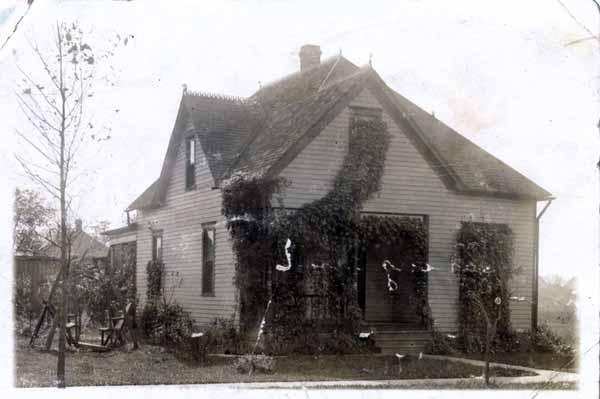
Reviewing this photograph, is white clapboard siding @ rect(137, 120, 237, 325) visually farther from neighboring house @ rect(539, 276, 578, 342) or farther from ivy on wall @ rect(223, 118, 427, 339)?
neighboring house @ rect(539, 276, 578, 342)

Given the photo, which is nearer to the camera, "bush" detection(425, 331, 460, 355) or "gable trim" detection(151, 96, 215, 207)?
"bush" detection(425, 331, 460, 355)

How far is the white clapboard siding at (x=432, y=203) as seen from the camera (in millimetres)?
14875

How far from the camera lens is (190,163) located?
15320 mm

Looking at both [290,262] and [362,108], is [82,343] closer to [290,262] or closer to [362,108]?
[290,262]

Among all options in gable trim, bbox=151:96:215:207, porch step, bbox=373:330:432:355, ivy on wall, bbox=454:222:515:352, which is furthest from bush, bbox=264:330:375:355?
gable trim, bbox=151:96:215:207

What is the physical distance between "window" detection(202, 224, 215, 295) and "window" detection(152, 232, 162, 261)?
1.03 m

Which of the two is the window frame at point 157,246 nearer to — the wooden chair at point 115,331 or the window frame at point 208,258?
the window frame at point 208,258

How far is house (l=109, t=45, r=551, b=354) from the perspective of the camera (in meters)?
14.4

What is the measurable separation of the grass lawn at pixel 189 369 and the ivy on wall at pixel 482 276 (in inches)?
70.8

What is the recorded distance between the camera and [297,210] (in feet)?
47.0

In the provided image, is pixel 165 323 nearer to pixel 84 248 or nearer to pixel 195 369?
pixel 84 248

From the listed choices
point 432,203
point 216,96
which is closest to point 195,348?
point 216,96

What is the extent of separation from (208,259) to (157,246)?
1.50 metres

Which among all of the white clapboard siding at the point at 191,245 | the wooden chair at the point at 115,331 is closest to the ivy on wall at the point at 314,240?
the white clapboard siding at the point at 191,245
